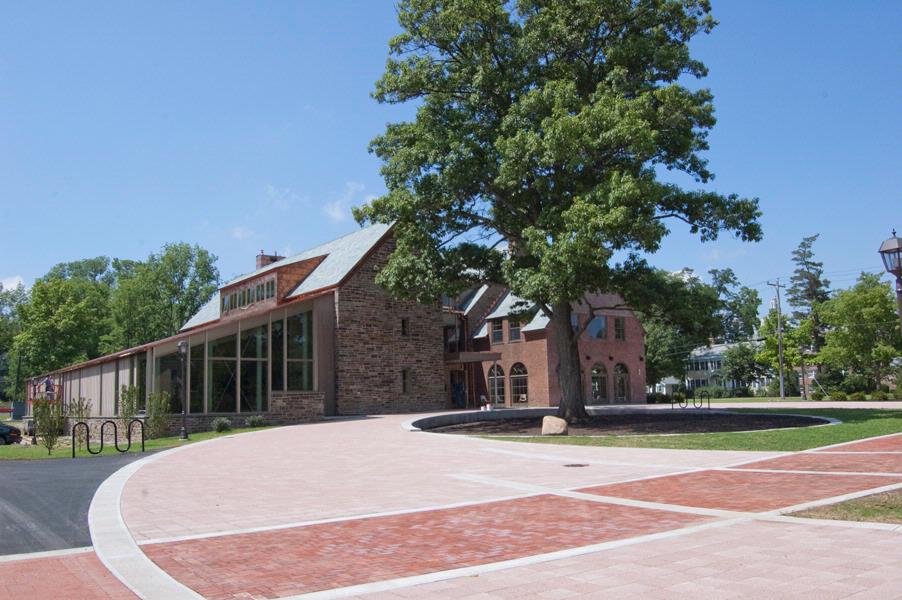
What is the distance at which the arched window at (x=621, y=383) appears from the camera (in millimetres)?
45594

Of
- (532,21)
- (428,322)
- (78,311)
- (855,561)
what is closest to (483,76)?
(532,21)

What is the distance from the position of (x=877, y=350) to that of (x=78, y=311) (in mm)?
Answer: 63290

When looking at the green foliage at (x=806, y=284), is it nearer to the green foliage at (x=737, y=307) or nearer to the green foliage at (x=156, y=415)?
the green foliage at (x=737, y=307)

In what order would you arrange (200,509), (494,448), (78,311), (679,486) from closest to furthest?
(200,509), (679,486), (494,448), (78,311)

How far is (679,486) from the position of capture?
398 inches

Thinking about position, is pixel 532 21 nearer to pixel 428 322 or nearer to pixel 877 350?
pixel 428 322

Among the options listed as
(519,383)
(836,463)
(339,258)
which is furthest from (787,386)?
(836,463)

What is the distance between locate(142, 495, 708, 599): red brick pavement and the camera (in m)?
5.69

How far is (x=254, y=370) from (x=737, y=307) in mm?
91963

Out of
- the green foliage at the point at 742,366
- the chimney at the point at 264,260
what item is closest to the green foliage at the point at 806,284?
the green foliage at the point at 742,366

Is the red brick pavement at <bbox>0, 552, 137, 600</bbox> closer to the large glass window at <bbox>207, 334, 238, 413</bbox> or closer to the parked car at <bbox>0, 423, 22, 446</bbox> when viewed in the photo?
the large glass window at <bbox>207, 334, 238, 413</bbox>

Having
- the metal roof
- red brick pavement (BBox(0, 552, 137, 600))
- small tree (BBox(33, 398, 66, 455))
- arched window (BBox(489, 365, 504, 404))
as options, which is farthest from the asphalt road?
arched window (BBox(489, 365, 504, 404))

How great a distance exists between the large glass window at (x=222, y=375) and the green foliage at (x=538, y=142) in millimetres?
8712

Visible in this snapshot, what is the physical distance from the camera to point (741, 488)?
966 cm
